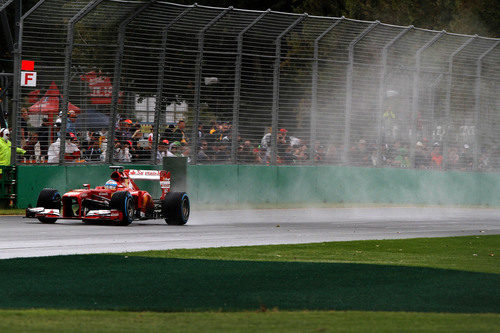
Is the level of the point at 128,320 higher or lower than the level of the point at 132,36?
lower

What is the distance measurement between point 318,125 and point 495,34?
1678cm

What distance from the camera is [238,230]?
1720 centimetres

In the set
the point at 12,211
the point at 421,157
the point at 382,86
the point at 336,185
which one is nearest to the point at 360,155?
the point at 336,185

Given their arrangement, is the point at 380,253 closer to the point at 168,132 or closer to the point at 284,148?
the point at 168,132

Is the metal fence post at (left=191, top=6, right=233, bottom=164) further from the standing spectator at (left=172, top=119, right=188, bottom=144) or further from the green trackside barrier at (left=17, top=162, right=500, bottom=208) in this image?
the green trackside barrier at (left=17, top=162, right=500, bottom=208)

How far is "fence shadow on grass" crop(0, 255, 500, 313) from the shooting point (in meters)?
8.27

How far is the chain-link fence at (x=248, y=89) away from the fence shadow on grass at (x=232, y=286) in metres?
10.2

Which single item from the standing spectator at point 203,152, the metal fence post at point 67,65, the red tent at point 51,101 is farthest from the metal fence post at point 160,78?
the red tent at point 51,101

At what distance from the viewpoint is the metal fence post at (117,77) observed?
73.0 ft

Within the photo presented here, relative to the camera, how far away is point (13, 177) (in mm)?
21016

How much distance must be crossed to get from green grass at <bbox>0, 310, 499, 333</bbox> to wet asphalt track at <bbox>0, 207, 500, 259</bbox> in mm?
4883

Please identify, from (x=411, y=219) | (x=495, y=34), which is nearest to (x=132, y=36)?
(x=411, y=219)

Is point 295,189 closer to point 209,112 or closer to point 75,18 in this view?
point 209,112

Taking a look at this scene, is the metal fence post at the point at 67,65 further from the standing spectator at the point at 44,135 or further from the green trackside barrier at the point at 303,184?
the green trackside barrier at the point at 303,184
